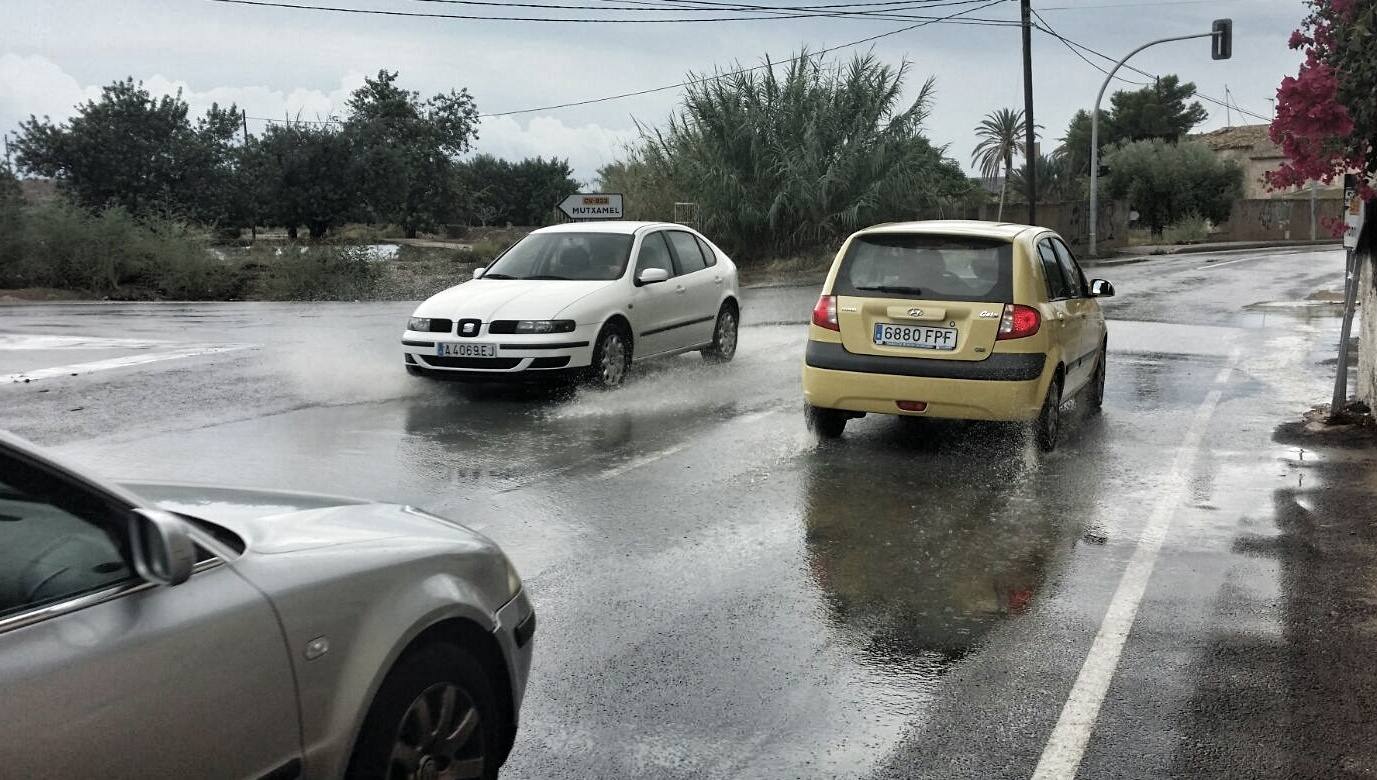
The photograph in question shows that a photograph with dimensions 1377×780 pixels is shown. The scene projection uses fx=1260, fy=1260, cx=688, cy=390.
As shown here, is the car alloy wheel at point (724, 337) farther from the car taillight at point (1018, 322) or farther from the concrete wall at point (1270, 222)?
the concrete wall at point (1270, 222)

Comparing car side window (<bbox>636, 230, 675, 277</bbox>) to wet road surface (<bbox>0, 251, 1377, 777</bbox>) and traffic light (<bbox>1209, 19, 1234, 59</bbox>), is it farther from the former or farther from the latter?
traffic light (<bbox>1209, 19, 1234, 59</bbox>)

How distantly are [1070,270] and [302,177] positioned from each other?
1936 inches

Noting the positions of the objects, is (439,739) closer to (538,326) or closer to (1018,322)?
(1018,322)

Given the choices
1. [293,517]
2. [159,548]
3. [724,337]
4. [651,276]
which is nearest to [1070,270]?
[651,276]

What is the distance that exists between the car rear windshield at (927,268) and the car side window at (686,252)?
4303 millimetres

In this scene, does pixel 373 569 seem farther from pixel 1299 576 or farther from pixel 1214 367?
pixel 1214 367

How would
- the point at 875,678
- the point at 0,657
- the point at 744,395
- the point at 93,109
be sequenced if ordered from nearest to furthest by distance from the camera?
the point at 0,657, the point at 875,678, the point at 744,395, the point at 93,109

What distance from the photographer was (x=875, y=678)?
4.59 metres

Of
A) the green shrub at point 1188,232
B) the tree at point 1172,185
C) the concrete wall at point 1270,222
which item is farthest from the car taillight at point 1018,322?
the concrete wall at point 1270,222

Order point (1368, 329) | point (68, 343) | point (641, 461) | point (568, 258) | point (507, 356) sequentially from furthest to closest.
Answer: point (68, 343)
point (568, 258)
point (507, 356)
point (1368, 329)
point (641, 461)

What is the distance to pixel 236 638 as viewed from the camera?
255 centimetres


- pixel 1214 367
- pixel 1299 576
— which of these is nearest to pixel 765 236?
pixel 1214 367

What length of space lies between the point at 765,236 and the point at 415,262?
9.30 m

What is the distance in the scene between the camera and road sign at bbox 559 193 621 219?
2548 cm
